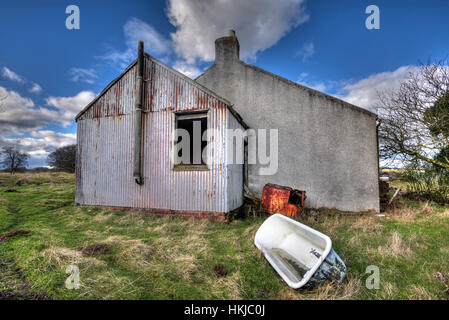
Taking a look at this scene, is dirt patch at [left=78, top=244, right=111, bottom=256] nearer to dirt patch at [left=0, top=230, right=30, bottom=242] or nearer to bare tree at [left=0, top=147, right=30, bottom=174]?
dirt patch at [left=0, top=230, right=30, bottom=242]

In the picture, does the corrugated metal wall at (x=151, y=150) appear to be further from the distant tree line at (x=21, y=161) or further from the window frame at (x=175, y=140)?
the distant tree line at (x=21, y=161)

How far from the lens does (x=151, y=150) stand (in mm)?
7219

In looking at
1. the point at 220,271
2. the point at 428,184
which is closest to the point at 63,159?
the point at 220,271

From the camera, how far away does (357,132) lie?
7.78m

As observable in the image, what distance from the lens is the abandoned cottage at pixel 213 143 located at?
6660 millimetres

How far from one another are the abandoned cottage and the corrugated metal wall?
0.12ft

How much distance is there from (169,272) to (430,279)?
13.6 ft

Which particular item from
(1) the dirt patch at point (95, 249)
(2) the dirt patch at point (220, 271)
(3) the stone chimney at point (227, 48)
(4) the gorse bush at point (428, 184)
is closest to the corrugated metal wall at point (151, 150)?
(1) the dirt patch at point (95, 249)

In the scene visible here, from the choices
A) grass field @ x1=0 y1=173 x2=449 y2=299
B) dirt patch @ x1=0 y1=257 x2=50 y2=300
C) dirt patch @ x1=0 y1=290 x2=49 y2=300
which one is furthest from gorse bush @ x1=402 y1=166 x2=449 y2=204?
→ dirt patch @ x1=0 y1=257 x2=50 y2=300

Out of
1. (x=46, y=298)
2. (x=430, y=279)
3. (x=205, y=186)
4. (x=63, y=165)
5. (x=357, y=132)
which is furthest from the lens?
(x=63, y=165)

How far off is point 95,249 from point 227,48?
939 centimetres

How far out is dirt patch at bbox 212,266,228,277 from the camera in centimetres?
321

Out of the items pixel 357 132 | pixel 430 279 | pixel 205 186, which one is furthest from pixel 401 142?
pixel 205 186

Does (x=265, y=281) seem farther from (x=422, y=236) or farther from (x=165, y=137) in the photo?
(x=165, y=137)
